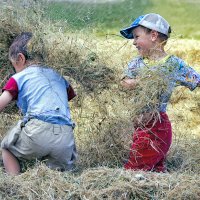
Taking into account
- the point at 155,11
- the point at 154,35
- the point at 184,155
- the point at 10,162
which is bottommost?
the point at 155,11

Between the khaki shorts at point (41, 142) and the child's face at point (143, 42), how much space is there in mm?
859

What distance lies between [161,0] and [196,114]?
548cm

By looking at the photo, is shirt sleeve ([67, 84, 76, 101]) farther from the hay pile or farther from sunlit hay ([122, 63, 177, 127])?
sunlit hay ([122, 63, 177, 127])

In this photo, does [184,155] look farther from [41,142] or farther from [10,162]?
[10,162]

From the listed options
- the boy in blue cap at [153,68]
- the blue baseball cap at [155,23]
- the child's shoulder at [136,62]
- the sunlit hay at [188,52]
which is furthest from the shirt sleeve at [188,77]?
the sunlit hay at [188,52]

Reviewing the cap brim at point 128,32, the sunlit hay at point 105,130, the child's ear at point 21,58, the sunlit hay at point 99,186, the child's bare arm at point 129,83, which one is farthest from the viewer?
the cap brim at point 128,32

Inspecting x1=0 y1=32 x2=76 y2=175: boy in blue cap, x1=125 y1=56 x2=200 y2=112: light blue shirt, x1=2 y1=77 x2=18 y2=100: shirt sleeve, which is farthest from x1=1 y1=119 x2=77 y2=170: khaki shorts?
x1=125 y1=56 x2=200 y2=112: light blue shirt

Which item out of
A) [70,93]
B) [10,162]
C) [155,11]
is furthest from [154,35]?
[155,11]

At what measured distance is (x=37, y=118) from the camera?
5348 mm

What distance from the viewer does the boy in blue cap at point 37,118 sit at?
5316mm

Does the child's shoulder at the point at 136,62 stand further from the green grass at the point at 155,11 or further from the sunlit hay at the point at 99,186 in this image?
the green grass at the point at 155,11

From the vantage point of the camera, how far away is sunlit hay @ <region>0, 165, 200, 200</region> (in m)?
4.49

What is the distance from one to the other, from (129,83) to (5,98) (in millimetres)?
893

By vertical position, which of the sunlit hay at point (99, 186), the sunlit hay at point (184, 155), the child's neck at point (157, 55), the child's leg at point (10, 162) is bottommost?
the sunlit hay at point (184, 155)
